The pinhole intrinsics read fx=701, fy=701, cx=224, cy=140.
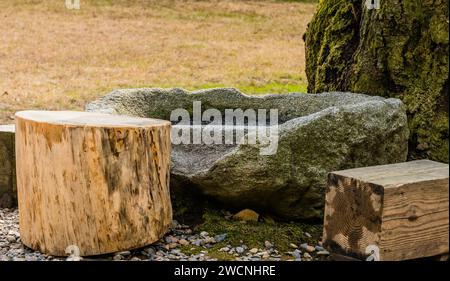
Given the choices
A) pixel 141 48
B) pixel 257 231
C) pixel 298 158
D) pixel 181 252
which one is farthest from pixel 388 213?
pixel 141 48

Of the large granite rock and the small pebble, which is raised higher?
the large granite rock

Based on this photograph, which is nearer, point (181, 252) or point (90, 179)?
point (90, 179)

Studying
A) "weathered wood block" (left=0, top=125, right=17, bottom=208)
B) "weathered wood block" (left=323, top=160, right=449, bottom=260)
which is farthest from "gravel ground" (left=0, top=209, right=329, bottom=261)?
"weathered wood block" (left=0, top=125, right=17, bottom=208)

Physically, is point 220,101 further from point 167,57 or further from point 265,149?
point 167,57

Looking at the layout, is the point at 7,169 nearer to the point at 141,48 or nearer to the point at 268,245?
the point at 268,245

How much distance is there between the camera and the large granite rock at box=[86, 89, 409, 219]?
4.16 metres

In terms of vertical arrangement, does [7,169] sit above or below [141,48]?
below

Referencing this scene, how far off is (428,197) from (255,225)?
Result: 1253 millimetres

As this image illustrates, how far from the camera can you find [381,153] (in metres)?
4.36

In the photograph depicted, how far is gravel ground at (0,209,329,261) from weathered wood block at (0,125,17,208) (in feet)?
2.38

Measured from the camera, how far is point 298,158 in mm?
4219

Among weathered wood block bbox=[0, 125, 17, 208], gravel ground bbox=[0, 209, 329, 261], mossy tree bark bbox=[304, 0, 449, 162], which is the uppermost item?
mossy tree bark bbox=[304, 0, 449, 162]

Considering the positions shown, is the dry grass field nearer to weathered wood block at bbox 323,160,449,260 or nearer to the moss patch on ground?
the moss patch on ground

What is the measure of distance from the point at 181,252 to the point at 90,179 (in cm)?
76
